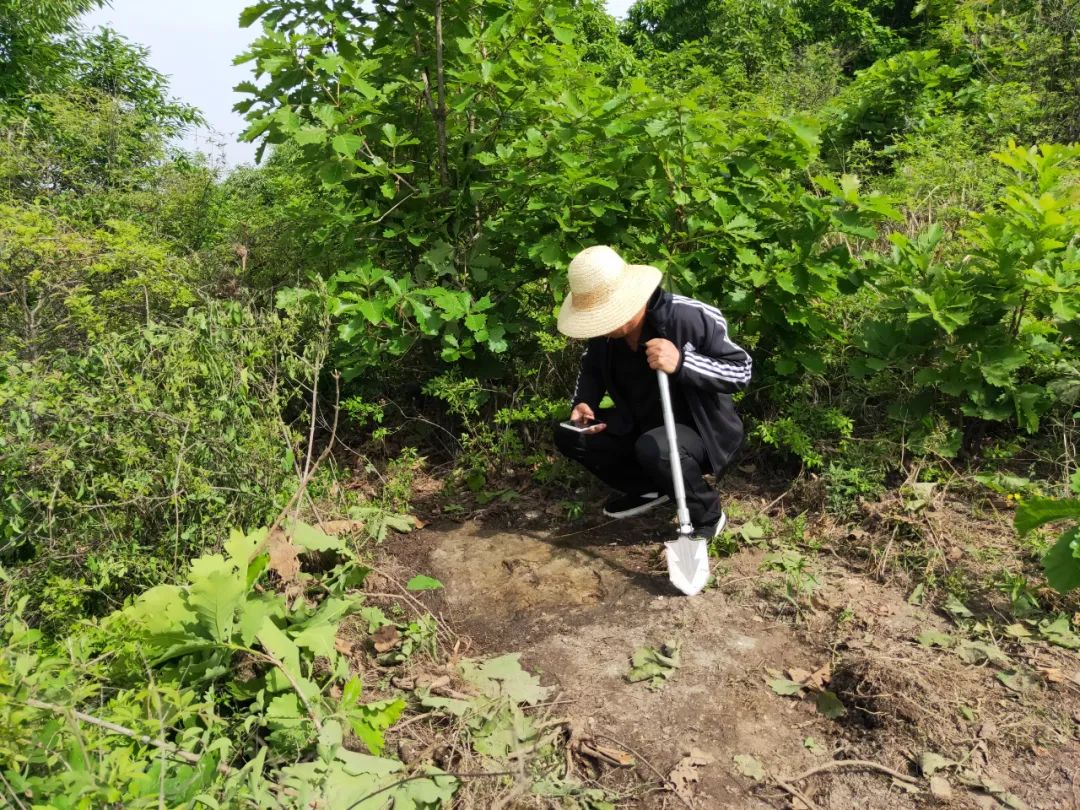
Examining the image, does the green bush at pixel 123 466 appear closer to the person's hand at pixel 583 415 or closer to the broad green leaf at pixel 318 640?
the broad green leaf at pixel 318 640

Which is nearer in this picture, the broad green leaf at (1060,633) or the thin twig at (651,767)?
the thin twig at (651,767)

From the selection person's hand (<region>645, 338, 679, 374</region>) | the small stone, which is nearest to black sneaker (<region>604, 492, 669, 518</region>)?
person's hand (<region>645, 338, 679, 374</region>)

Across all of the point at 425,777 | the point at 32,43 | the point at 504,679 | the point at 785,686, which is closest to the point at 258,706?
the point at 425,777

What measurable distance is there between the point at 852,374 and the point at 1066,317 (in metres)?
0.95

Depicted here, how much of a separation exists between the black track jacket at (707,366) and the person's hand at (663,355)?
0.04 meters

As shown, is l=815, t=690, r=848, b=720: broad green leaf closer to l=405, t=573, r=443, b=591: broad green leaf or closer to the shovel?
the shovel

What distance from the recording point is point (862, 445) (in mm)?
3867

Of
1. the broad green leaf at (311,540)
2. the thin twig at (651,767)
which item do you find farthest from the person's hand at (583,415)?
the thin twig at (651,767)

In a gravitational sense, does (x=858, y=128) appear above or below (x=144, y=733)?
above

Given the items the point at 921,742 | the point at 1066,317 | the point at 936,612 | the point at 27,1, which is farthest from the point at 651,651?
the point at 27,1

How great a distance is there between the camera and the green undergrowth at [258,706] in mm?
1832

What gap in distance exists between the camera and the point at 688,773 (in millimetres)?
2369

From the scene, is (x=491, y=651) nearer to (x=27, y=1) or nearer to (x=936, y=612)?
(x=936, y=612)

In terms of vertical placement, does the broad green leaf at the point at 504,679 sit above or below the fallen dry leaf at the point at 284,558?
below
